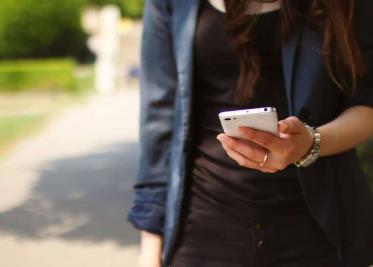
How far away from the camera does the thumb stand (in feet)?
3.45

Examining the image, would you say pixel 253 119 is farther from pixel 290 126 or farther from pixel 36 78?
pixel 36 78

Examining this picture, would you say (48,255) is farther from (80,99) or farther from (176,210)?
(80,99)

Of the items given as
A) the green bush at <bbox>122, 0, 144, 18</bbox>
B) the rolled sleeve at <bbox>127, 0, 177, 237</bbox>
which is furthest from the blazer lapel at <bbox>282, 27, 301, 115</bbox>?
the green bush at <bbox>122, 0, 144, 18</bbox>

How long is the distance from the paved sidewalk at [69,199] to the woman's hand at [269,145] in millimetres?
3331

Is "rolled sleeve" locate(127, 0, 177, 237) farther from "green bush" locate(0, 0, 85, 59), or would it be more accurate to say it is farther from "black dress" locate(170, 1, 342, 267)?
"green bush" locate(0, 0, 85, 59)

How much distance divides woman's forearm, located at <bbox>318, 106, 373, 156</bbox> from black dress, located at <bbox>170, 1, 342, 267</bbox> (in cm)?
10

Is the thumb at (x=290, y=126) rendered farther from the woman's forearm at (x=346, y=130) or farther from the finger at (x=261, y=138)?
the woman's forearm at (x=346, y=130)

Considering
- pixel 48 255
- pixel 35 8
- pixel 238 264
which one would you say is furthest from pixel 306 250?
pixel 35 8

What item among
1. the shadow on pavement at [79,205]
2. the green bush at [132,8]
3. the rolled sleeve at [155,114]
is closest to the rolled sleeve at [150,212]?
the rolled sleeve at [155,114]

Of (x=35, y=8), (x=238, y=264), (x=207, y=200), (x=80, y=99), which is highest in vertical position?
(x=207, y=200)

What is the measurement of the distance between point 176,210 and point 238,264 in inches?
7.0

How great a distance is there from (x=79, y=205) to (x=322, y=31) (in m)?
4.66

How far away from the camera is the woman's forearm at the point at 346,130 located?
123 centimetres

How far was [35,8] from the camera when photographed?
767 inches
